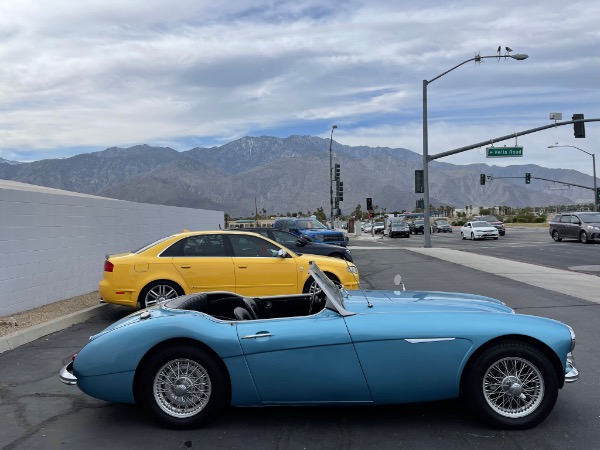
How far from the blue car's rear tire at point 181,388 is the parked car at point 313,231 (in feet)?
50.2

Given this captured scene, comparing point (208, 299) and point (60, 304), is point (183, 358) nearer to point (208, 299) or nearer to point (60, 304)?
point (208, 299)

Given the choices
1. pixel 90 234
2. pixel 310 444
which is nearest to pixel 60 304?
pixel 90 234

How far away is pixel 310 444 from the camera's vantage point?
4.04 metres

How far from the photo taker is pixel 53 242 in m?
10.7

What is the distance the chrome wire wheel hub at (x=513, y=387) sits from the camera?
4.19 m

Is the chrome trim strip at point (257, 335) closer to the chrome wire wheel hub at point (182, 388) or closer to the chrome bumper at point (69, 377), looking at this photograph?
the chrome wire wheel hub at point (182, 388)

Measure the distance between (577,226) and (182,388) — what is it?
29.3m

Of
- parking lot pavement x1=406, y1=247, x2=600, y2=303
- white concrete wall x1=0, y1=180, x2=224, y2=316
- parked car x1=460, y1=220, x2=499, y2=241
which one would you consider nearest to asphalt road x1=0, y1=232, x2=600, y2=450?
white concrete wall x1=0, y1=180, x2=224, y2=316

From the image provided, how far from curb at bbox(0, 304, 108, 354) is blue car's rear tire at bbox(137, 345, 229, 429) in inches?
147

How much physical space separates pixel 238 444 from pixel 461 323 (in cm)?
188

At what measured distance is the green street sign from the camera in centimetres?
3250

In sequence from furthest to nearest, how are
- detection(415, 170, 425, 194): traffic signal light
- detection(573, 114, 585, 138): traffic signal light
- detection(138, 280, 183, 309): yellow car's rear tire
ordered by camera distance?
detection(415, 170, 425, 194): traffic signal light < detection(573, 114, 585, 138): traffic signal light < detection(138, 280, 183, 309): yellow car's rear tire

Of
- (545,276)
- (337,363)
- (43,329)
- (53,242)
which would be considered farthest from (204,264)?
(545,276)

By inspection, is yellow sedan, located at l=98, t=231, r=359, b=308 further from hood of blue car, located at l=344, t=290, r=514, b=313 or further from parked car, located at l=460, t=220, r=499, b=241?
parked car, located at l=460, t=220, r=499, b=241
